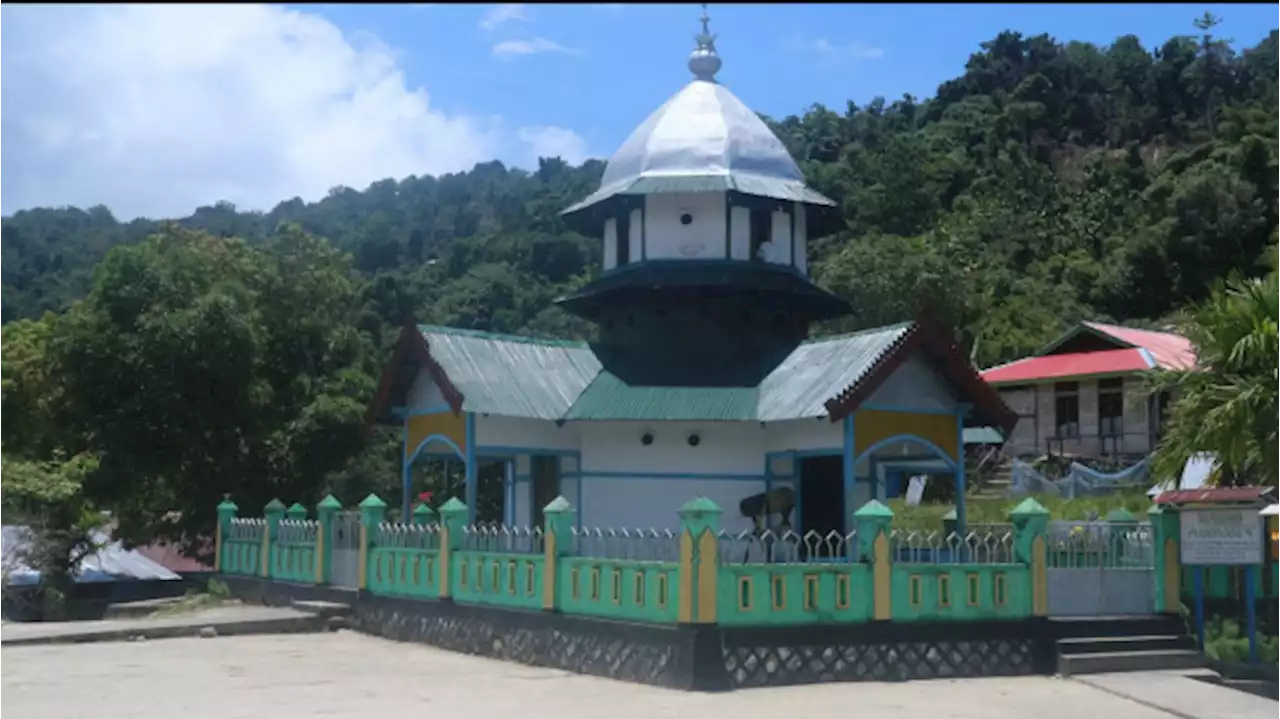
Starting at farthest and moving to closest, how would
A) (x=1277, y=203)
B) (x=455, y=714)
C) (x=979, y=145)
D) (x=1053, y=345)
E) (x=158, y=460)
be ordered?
1. (x=979, y=145)
2. (x=1277, y=203)
3. (x=1053, y=345)
4. (x=158, y=460)
5. (x=455, y=714)

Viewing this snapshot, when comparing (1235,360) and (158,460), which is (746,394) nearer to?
(1235,360)

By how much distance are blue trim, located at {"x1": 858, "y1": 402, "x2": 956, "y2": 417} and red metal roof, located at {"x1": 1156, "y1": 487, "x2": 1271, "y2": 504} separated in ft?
10.0

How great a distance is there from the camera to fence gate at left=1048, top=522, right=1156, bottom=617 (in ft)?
49.4

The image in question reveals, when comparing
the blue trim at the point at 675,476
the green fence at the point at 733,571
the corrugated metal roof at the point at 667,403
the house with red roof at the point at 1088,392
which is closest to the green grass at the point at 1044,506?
the blue trim at the point at 675,476

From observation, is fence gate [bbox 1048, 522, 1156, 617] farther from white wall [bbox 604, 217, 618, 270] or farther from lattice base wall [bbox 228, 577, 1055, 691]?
white wall [bbox 604, 217, 618, 270]

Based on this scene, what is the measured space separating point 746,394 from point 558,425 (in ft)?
9.00

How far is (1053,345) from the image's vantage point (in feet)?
133

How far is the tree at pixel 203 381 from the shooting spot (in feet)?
83.1

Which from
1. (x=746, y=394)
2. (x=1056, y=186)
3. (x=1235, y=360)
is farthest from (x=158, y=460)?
(x=1056, y=186)

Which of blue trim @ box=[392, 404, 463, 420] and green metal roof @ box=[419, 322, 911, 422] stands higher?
green metal roof @ box=[419, 322, 911, 422]

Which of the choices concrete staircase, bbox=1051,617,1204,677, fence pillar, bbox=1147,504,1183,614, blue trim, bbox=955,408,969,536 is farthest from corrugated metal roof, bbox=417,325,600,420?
fence pillar, bbox=1147,504,1183,614

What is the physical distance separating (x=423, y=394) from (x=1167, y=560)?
10241 millimetres

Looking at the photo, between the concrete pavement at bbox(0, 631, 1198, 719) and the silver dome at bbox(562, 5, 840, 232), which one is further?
the silver dome at bbox(562, 5, 840, 232)

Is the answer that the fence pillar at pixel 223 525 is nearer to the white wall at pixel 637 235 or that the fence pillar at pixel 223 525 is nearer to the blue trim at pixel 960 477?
the white wall at pixel 637 235
